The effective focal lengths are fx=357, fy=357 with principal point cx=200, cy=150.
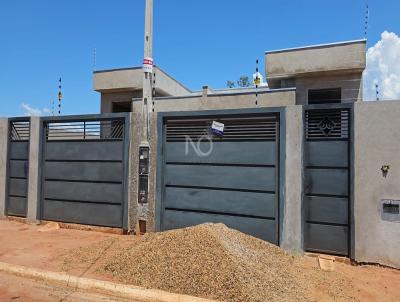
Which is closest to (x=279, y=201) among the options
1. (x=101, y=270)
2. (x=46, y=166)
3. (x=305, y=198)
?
(x=305, y=198)

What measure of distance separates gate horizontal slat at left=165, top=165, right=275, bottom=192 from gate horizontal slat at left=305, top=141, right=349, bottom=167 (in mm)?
770

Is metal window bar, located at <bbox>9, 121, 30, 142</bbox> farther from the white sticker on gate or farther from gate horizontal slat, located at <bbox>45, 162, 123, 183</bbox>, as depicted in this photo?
the white sticker on gate

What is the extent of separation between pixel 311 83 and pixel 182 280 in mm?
12075

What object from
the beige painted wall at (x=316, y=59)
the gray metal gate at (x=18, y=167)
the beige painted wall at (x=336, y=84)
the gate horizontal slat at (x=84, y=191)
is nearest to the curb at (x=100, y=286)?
the gate horizontal slat at (x=84, y=191)

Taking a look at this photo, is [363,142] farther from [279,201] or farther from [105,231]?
[105,231]

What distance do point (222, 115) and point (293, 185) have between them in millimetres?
2005

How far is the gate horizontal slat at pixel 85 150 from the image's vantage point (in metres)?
8.50

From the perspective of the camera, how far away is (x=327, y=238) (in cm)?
649

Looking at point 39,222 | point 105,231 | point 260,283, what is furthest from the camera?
point 39,222

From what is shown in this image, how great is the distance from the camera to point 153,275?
17.1 ft

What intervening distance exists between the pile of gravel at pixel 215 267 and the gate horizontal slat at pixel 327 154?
69.4 inches

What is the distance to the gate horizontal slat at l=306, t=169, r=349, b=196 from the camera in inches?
252

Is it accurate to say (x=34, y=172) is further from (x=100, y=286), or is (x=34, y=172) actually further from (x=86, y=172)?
(x=100, y=286)

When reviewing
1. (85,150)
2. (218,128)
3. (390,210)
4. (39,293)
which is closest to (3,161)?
(85,150)
